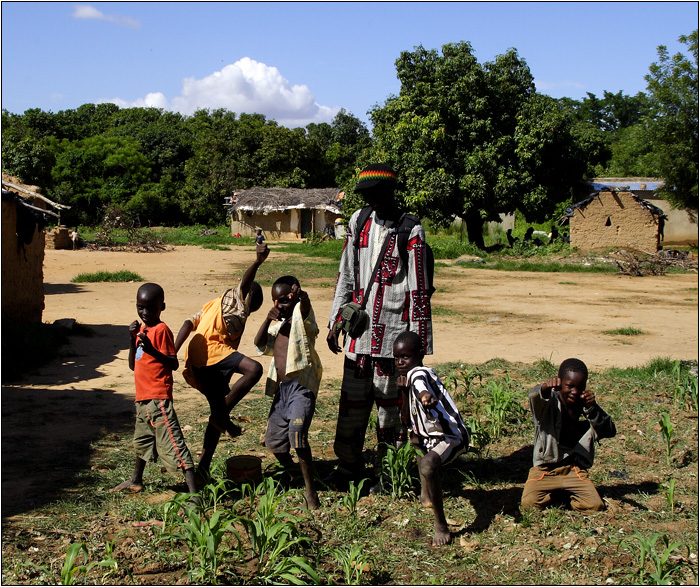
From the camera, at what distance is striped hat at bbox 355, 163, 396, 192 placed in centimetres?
395

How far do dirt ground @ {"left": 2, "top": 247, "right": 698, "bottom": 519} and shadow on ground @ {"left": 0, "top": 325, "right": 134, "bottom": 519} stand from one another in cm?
1

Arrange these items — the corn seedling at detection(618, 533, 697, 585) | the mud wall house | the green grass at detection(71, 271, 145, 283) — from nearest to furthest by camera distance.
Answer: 1. the corn seedling at detection(618, 533, 697, 585)
2. the green grass at detection(71, 271, 145, 283)
3. the mud wall house

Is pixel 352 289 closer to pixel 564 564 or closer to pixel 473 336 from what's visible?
pixel 564 564

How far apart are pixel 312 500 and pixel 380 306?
1.18 m

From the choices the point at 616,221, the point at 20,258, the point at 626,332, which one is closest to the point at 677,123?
the point at 616,221

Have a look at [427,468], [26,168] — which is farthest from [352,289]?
[26,168]

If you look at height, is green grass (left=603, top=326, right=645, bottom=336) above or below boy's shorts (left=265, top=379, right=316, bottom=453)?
below

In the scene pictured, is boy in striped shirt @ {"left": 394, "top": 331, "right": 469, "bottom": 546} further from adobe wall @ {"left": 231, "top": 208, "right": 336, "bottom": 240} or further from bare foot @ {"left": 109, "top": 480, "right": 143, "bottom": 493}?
adobe wall @ {"left": 231, "top": 208, "right": 336, "bottom": 240}

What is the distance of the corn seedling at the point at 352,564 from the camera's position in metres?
3.00

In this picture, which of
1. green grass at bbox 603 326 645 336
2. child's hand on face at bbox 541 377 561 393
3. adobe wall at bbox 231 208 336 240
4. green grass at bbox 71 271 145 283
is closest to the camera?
child's hand on face at bbox 541 377 561 393

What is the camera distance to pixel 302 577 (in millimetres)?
3125

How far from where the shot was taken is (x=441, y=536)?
11.5 feet

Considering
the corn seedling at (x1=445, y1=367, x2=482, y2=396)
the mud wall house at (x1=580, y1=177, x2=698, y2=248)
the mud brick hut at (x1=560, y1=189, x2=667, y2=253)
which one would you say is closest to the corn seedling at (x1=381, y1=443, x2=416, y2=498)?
the corn seedling at (x1=445, y1=367, x2=482, y2=396)

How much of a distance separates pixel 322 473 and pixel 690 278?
17.9m
